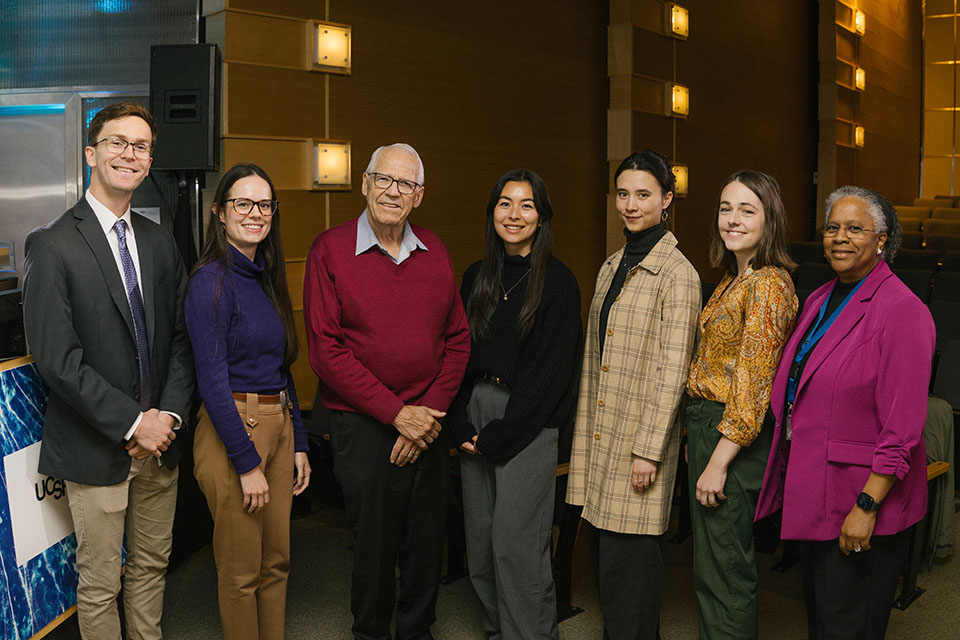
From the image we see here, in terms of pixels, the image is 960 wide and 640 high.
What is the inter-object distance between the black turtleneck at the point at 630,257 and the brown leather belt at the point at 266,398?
0.93 meters

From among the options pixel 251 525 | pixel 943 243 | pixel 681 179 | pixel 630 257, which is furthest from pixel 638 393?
pixel 943 243

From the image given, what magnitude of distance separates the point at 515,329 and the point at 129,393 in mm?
1073

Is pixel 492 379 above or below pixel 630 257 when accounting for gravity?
below

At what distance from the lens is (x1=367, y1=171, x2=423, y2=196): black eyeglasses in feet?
7.72

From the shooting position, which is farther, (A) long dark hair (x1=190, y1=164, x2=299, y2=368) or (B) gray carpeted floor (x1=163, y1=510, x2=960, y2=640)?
(B) gray carpeted floor (x1=163, y1=510, x2=960, y2=640)

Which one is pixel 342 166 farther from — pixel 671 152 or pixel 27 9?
pixel 671 152

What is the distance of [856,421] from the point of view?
1.93 metres

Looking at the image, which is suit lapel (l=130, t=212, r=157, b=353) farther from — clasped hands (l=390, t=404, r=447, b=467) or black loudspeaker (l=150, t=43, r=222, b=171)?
black loudspeaker (l=150, t=43, r=222, b=171)

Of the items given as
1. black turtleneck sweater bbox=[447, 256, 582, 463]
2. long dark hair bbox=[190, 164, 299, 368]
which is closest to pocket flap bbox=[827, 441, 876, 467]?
black turtleneck sweater bbox=[447, 256, 582, 463]

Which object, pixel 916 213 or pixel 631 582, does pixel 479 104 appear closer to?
pixel 631 582

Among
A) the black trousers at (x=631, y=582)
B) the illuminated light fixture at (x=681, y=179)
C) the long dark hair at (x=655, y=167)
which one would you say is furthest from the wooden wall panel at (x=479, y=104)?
the black trousers at (x=631, y=582)

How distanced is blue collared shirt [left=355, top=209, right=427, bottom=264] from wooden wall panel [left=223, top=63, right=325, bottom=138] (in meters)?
1.66

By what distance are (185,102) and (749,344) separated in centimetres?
275

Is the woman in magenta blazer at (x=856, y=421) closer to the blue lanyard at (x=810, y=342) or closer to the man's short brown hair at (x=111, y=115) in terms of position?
the blue lanyard at (x=810, y=342)
